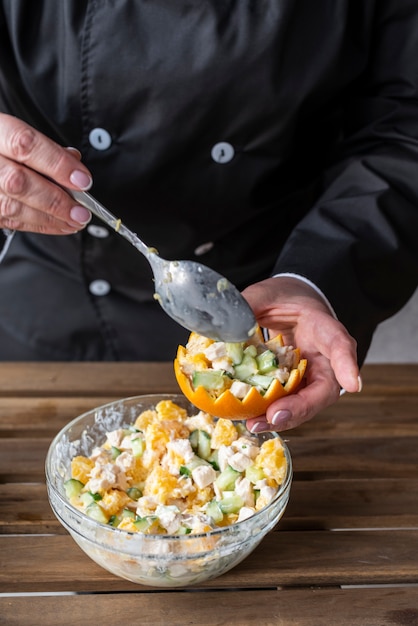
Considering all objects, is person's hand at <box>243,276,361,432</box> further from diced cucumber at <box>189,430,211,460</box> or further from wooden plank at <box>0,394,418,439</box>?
wooden plank at <box>0,394,418,439</box>

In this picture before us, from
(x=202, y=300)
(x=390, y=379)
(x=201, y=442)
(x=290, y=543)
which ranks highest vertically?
(x=202, y=300)

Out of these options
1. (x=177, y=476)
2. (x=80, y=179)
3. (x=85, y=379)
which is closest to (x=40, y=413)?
(x=85, y=379)

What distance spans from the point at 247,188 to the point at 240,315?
0.59 meters

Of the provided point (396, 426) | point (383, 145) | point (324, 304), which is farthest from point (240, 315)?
point (383, 145)

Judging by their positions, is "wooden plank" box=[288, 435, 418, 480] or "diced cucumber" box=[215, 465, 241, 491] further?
"wooden plank" box=[288, 435, 418, 480]

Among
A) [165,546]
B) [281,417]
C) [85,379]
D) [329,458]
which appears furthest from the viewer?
[85,379]

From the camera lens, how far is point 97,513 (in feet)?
3.32

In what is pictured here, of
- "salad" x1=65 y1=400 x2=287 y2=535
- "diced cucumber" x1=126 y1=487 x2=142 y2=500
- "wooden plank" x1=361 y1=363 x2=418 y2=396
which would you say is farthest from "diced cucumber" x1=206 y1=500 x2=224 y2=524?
"wooden plank" x1=361 y1=363 x2=418 y2=396

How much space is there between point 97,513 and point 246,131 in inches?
32.8

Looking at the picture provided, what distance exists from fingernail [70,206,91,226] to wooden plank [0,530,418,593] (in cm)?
46

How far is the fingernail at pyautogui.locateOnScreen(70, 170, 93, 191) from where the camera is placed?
1051mm

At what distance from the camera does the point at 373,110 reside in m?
1.62

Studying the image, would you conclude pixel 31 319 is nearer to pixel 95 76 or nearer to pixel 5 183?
pixel 95 76

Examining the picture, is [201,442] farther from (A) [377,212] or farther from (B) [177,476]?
(A) [377,212]
